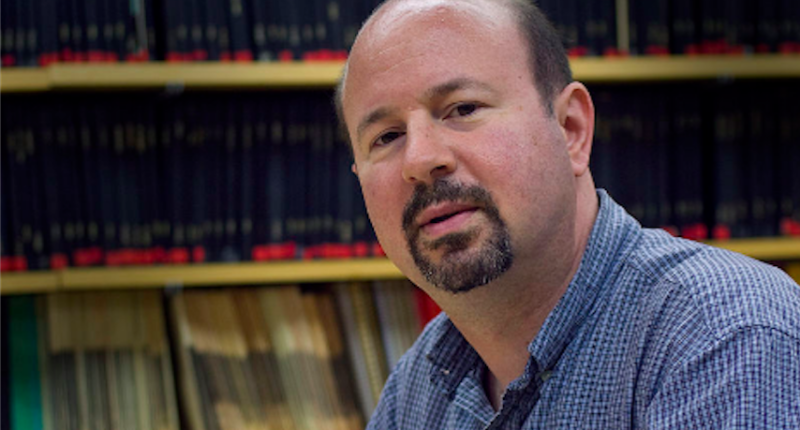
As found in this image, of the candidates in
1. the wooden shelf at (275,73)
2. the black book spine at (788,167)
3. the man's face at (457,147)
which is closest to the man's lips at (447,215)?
the man's face at (457,147)

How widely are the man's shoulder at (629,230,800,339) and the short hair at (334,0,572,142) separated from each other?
0.79ft

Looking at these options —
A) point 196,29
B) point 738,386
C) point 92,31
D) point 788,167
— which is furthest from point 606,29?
point 738,386

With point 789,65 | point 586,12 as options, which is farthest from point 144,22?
point 789,65

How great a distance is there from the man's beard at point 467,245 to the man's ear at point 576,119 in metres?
0.17

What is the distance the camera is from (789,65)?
2102 mm

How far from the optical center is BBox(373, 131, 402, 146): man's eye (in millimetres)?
1135

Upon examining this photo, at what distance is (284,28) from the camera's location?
202 centimetres

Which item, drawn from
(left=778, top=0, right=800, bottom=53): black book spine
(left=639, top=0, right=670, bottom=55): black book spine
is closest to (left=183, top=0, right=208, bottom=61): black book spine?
(left=639, top=0, right=670, bottom=55): black book spine

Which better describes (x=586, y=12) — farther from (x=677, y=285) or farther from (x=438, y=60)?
(x=677, y=285)

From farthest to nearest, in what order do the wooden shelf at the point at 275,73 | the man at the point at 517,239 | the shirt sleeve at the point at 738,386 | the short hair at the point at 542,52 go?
the wooden shelf at the point at 275,73 → the short hair at the point at 542,52 → the man at the point at 517,239 → the shirt sleeve at the point at 738,386

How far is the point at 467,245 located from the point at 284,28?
1123mm

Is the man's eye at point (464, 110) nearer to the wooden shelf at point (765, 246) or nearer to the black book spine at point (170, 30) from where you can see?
the black book spine at point (170, 30)

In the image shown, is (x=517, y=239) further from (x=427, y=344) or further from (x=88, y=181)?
(x=88, y=181)

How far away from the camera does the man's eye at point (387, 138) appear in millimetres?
1135
